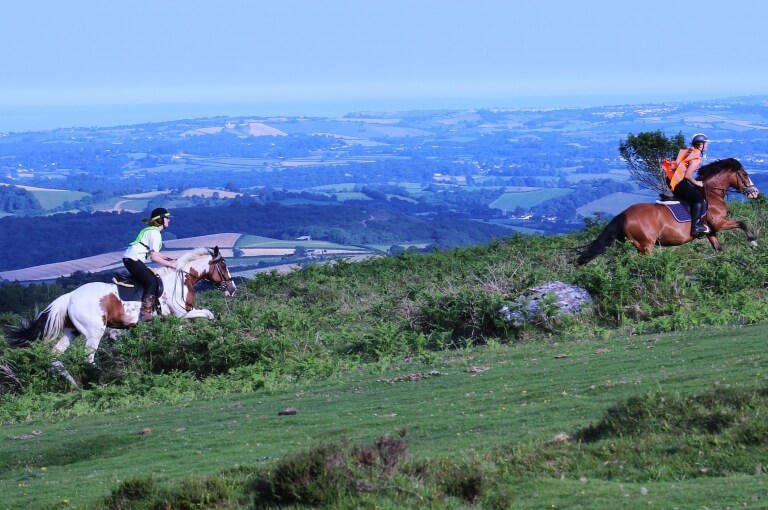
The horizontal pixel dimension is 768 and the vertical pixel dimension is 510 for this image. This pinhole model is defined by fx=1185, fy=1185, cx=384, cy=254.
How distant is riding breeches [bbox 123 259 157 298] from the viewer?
18.6 metres

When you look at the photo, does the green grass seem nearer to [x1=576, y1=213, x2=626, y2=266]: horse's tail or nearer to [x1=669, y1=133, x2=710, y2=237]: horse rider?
[x1=576, y1=213, x2=626, y2=266]: horse's tail

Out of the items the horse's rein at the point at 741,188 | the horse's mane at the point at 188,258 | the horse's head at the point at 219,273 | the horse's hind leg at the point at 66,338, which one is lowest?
the horse's hind leg at the point at 66,338

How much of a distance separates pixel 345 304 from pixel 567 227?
71.1 meters

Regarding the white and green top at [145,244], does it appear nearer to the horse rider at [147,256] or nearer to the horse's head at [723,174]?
the horse rider at [147,256]

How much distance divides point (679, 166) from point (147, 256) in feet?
31.2

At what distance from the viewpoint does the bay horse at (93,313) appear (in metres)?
18.4

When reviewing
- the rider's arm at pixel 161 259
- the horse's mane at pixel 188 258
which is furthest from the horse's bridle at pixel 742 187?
the rider's arm at pixel 161 259

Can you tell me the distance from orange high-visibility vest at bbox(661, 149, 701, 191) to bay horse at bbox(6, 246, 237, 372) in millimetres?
8636

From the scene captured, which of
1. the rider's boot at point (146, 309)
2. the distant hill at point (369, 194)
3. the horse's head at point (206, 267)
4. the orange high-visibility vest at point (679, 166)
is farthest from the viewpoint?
the distant hill at point (369, 194)

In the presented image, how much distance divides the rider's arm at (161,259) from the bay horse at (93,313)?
0.12 metres

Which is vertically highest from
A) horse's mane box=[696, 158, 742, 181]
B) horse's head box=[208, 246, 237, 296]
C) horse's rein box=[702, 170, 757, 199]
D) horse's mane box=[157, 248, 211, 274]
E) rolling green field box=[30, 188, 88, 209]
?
horse's mane box=[696, 158, 742, 181]

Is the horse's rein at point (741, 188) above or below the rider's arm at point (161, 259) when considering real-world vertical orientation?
above

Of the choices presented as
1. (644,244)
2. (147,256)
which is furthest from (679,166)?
(147,256)

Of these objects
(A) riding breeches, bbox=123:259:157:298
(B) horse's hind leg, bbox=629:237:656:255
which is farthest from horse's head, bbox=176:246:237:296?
(B) horse's hind leg, bbox=629:237:656:255
